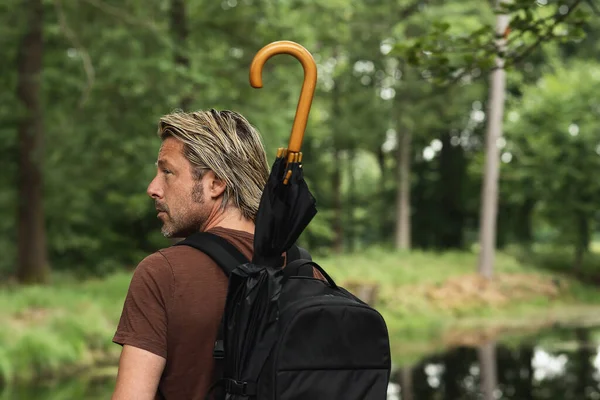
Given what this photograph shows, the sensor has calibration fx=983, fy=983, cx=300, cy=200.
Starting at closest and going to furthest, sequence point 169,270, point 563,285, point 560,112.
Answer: point 169,270, point 563,285, point 560,112

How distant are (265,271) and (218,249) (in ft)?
0.48

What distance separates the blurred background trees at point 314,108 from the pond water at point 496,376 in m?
4.09

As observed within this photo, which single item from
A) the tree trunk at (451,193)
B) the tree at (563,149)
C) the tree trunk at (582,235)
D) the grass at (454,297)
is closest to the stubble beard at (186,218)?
the grass at (454,297)

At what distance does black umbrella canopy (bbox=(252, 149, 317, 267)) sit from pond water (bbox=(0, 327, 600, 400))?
983 cm

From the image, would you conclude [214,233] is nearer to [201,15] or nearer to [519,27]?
[519,27]

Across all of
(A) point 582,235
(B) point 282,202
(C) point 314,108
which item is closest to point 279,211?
(B) point 282,202

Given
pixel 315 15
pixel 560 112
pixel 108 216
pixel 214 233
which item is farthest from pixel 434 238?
pixel 214 233

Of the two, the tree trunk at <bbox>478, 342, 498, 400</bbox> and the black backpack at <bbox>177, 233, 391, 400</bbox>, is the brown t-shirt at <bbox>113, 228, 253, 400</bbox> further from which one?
the tree trunk at <bbox>478, 342, 498, 400</bbox>

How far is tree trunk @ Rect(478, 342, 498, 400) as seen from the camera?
1273cm

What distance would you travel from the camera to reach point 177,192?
2496 millimetres

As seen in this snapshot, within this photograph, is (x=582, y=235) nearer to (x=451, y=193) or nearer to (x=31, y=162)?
(x=451, y=193)

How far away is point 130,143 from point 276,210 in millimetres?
15881

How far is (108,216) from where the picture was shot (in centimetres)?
2802

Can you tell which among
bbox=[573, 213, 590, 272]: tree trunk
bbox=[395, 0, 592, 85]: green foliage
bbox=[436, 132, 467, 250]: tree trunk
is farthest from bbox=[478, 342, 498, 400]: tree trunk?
bbox=[436, 132, 467, 250]: tree trunk
